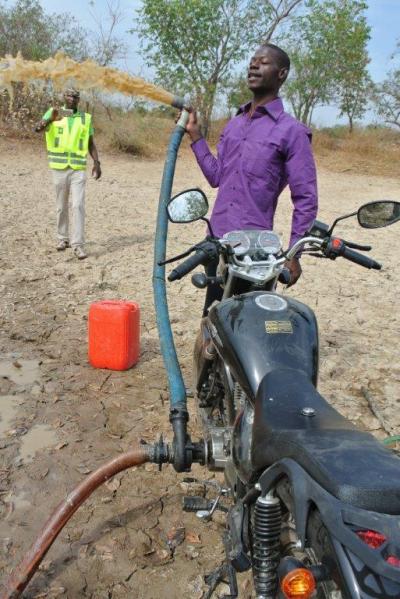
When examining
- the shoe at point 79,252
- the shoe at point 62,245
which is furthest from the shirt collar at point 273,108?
the shoe at point 62,245

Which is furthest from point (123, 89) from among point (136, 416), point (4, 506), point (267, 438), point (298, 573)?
point (298, 573)

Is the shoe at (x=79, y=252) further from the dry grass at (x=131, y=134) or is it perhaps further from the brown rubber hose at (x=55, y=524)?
the dry grass at (x=131, y=134)

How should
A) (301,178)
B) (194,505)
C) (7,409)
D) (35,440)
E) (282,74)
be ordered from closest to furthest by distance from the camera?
(194,505) < (301,178) < (282,74) < (35,440) < (7,409)

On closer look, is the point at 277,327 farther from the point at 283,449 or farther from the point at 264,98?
the point at 264,98

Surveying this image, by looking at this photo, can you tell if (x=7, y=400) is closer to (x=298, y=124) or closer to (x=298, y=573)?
(x=298, y=124)

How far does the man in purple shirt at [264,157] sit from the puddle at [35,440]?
1706 mm

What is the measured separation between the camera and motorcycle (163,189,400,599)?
1211 millimetres

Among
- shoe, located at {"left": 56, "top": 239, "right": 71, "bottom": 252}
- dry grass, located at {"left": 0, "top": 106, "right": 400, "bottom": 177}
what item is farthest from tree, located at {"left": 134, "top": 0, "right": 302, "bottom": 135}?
shoe, located at {"left": 56, "top": 239, "right": 71, "bottom": 252}

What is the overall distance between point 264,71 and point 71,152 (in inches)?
193

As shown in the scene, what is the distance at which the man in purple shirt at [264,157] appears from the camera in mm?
3307

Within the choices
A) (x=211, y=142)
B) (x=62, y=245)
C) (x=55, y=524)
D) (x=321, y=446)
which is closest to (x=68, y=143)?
(x=62, y=245)

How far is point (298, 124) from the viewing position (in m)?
3.29

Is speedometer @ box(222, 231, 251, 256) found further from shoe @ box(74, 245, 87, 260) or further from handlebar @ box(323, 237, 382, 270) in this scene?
shoe @ box(74, 245, 87, 260)

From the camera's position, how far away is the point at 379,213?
2674 millimetres
